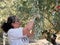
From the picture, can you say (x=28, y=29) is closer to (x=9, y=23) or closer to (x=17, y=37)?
(x=17, y=37)

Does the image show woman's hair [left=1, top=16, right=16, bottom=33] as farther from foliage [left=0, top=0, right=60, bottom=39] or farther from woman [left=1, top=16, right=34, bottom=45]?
foliage [left=0, top=0, right=60, bottom=39]

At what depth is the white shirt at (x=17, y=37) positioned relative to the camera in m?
2.26

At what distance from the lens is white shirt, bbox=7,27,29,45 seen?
226cm

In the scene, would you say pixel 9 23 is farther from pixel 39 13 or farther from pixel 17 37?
pixel 39 13

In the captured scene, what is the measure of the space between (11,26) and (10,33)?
121 mm

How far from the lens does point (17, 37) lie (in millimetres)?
2287

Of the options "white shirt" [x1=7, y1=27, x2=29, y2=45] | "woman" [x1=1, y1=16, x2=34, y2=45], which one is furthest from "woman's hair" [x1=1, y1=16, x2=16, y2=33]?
"white shirt" [x1=7, y1=27, x2=29, y2=45]

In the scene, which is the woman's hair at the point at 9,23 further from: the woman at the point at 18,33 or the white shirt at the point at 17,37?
the white shirt at the point at 17,37

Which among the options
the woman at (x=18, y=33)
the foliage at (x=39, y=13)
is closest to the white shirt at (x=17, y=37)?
the woman at (x=18, y=33)

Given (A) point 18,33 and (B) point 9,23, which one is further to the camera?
(B) point 9,23

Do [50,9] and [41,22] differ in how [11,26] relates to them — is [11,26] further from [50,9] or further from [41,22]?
[50,9]

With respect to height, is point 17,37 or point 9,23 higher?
point 9,23

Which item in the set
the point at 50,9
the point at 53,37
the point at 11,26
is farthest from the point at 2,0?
→ the point at 11,26

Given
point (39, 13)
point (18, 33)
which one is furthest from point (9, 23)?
point (39, 13)
